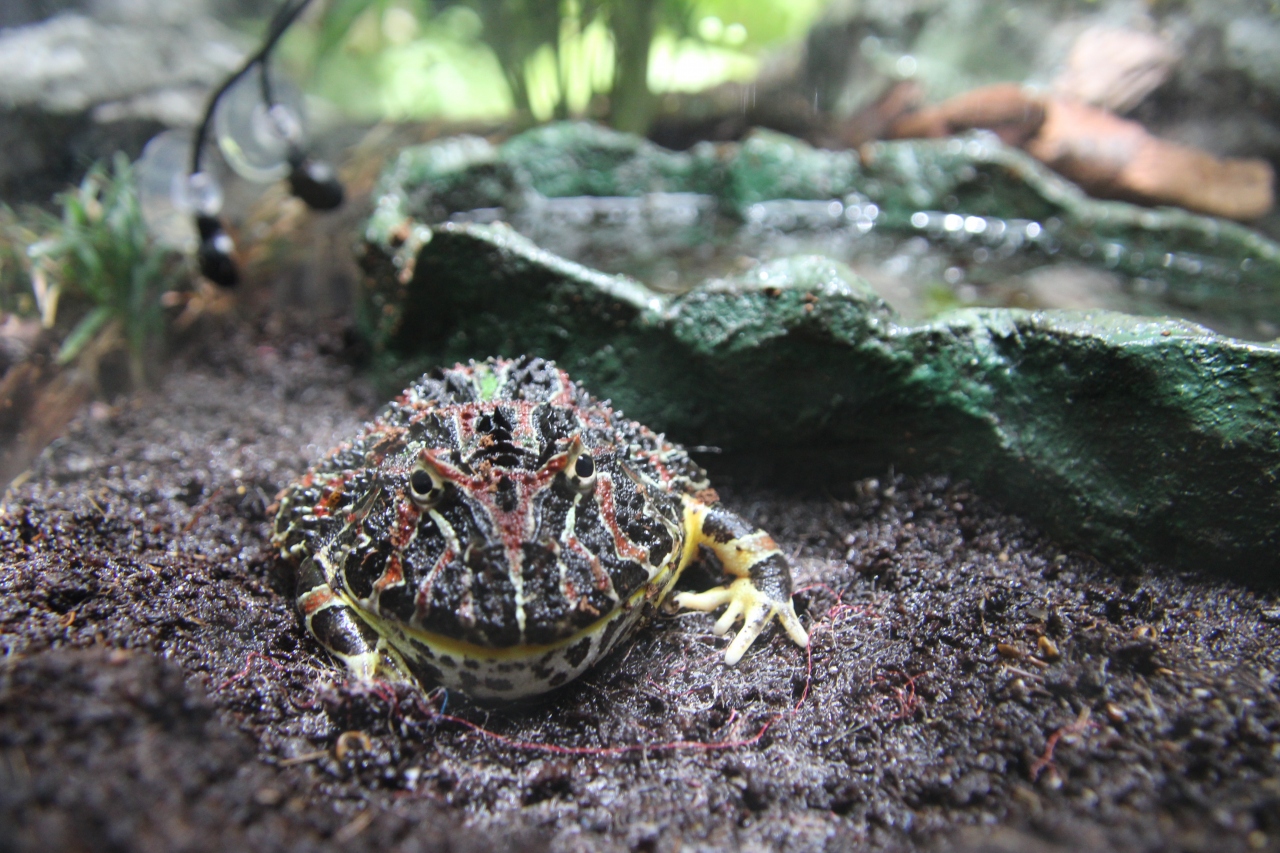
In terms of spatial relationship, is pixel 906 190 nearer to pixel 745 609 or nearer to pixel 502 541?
pixel 745 609

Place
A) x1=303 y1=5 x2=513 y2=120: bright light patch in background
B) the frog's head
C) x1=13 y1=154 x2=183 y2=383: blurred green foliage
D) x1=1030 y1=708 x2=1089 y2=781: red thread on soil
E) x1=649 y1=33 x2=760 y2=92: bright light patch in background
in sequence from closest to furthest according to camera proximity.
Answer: x1=1030 y1=708 x2=1089 y2=781: red thread on soil, the frog's head, x1=13 y1=154 x2=183 y2=383: blurred green foliage, x1=649 y1=33 x2=760 y2=92: bright light patch in background, x1=303 y1=5 x2=513 y2=120: bright light patch in background

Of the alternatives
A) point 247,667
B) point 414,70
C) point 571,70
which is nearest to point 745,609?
point 247,667

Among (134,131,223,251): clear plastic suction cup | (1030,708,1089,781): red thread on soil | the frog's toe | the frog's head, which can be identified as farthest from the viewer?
(134,131,223,251): clear plastic suction cup

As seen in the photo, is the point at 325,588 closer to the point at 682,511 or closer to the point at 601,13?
the point at 682,511

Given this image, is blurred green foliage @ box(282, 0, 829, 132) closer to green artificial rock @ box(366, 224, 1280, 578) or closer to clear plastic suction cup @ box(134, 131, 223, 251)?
clear plastic suction cup @ box(134, 131, 223, 251)

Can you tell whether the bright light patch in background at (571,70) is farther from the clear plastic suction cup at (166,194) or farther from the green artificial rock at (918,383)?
the green artificial rock at (918,383)

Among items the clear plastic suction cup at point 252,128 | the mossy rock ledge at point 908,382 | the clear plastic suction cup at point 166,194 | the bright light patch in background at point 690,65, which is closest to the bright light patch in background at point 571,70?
the bright light patch in background at point 690,65

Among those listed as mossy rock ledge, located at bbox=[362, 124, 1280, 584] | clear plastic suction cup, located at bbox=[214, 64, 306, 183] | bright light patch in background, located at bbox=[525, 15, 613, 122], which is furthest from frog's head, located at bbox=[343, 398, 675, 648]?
bright light patch in background, located at bbox=[525, 15, 613, 122]
